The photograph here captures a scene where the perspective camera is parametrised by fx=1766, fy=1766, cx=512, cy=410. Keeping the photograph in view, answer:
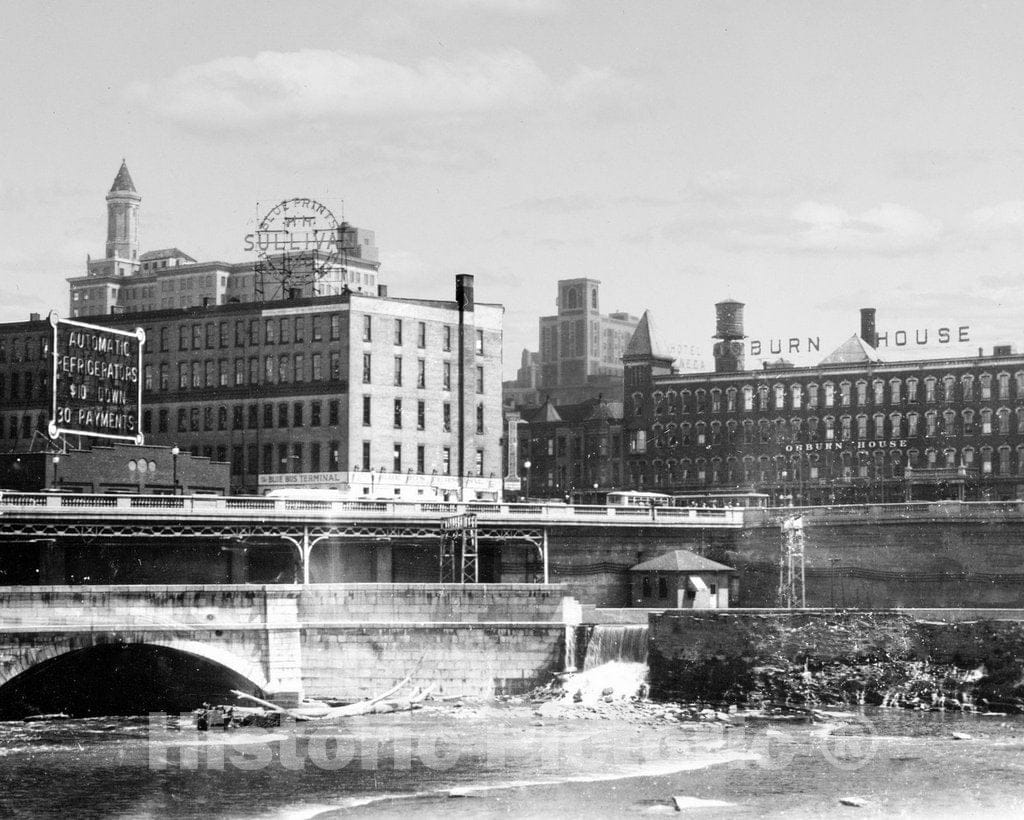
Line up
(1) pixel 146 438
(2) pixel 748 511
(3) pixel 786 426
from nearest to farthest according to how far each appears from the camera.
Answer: (2) pixel 748 511
(1) pixel 146 438
(3) pixel 786 426

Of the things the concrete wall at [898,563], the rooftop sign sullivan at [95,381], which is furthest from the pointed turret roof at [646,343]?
the rooftop sign sullivan at [95,381]

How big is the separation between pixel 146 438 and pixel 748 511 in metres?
50.4

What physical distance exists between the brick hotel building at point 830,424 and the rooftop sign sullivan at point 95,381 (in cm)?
6397

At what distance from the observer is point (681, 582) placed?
8800 cm

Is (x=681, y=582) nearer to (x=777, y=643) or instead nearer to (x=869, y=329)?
(x=777, y=643)

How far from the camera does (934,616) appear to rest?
2913 inches

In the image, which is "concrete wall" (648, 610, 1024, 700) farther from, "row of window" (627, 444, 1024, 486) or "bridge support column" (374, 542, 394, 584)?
"row of window" (627, 444, 1024, 486)

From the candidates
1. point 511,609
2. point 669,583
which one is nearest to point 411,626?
point 511,609

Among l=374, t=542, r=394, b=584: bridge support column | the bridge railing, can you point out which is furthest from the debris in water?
l=374, t=542, r=394, b=584: bridge support column

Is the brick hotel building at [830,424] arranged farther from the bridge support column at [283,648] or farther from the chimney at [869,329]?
the bridge support column at [283,648]

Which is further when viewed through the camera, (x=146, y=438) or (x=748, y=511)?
(x=146, y=438)

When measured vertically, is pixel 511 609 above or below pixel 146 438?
below

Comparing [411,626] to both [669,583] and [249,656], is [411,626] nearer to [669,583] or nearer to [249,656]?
[249,656]

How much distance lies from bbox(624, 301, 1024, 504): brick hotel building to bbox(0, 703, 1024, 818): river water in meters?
78.4
